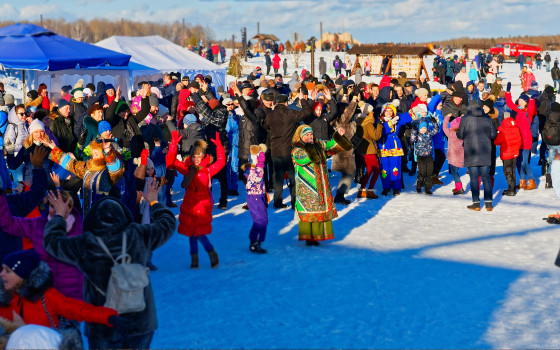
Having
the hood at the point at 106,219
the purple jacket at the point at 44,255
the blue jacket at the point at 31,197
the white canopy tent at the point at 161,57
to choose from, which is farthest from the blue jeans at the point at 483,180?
the white canopy tent at the point at 161,57

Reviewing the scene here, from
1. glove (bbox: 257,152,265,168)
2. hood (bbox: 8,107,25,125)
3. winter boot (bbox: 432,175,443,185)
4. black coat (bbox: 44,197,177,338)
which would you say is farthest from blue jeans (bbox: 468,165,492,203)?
black coat (bbox: 44,197,177,338)

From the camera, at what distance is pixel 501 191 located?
39.1 feet

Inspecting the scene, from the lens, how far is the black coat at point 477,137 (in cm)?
996

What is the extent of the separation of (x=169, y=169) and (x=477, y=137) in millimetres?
4387

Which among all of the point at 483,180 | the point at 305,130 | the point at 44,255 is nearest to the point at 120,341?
the point at 44,255

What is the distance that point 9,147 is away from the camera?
966cm

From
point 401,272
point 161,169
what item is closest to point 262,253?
point 401,272

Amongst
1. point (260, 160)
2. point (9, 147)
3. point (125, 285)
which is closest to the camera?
point (125, 285)

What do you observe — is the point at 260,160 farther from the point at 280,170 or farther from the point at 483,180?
the point at 483,180

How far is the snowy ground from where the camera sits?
5656mm

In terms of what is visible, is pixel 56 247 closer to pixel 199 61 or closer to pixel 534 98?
pixel 534 98

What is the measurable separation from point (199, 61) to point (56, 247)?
71.8ft

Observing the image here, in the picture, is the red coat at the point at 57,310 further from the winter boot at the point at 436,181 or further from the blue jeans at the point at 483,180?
the winter boot at the point at 436,181

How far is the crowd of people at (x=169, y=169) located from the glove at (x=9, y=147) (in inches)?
0.5
